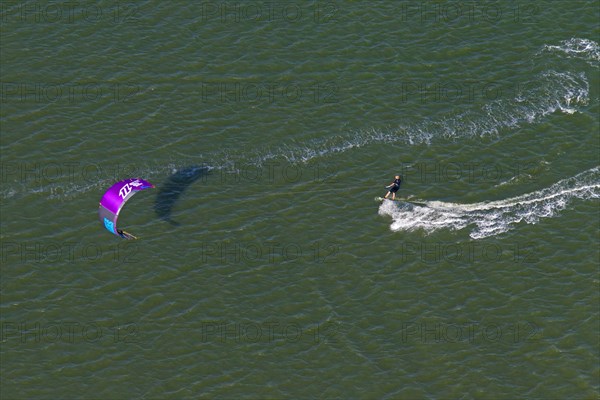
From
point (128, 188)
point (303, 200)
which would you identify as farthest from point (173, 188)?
point (303, 200)

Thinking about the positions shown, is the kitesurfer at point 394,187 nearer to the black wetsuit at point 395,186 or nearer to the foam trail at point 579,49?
the black wetsuit at point 395,186

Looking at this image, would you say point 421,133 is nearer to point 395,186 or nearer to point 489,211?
point 395,186

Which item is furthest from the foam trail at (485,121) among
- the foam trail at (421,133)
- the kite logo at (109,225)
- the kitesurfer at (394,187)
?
the kite logo at (109,225)

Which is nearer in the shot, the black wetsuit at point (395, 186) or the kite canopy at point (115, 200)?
the kite canopy at point (115, 200)

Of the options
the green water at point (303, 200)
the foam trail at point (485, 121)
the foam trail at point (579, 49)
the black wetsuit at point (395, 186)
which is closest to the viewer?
the green water at point (303, 200)

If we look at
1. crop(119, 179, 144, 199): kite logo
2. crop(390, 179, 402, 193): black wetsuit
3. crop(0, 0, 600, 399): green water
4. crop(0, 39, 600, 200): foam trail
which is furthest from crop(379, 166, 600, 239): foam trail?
crop(119, 179, 144, 199): kite logo

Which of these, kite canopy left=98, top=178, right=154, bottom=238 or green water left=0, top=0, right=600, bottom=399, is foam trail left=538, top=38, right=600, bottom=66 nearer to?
green water left=0, top=0, right=600, bottom=399

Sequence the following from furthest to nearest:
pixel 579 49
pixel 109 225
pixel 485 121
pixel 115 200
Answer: pixel 579 49 < pixel 485 121 < pixel 109 225 < pixel 115 200

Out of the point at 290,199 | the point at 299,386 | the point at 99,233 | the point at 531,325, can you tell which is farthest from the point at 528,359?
the point at 99,233
